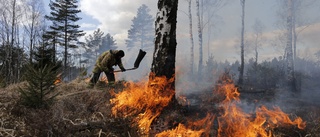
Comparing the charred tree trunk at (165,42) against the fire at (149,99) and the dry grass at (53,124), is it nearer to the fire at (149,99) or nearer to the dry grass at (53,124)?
the fire at (149,99)

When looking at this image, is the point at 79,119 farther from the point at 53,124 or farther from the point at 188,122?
the point at 188,122

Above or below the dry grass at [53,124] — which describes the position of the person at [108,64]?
above

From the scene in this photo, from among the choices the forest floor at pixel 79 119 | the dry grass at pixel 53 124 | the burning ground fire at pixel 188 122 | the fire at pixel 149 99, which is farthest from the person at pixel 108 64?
the dry grass at pixel 53 124

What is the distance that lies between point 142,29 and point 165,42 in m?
37.6

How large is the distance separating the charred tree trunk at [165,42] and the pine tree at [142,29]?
35.8m

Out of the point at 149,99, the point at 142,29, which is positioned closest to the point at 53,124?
the point at 149,99

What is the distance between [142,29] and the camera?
42.2 m

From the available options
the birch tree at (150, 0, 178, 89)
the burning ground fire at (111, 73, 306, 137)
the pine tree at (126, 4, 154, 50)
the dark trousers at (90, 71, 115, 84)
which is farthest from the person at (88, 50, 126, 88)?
the pine tree at (126, 4, 154, 50)

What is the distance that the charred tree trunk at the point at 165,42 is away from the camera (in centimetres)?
542

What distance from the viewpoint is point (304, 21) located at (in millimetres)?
24406

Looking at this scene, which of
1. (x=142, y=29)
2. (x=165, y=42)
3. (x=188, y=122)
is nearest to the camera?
(x=188, y=122)


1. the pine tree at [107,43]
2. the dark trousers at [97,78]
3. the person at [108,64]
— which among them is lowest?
the dark trousers at [97,78]

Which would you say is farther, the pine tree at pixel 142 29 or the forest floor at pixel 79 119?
the pine tree at pixel 142 29

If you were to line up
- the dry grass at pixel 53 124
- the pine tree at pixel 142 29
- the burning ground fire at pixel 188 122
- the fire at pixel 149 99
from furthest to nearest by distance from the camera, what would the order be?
the pine tree at pixel 142 29, the fire at pixel 149 99, the burning ground fire at pixel 188 122, the dry grass at pixel 53 124
